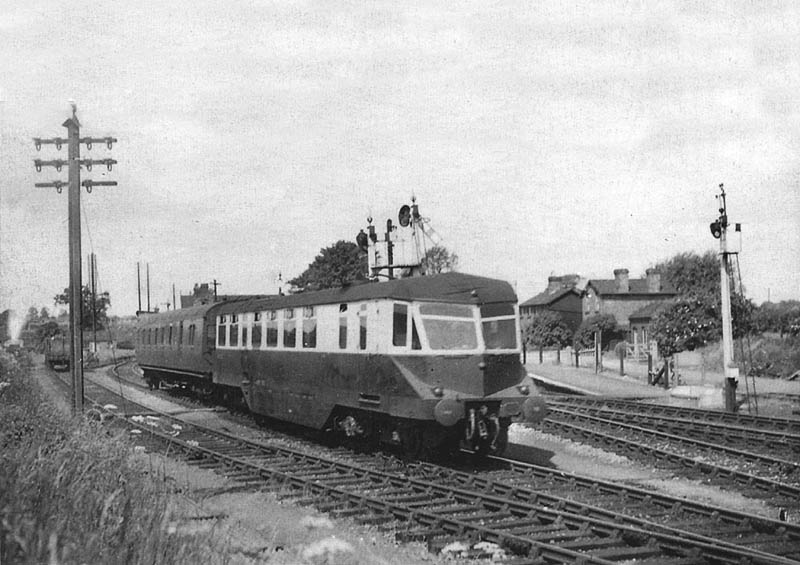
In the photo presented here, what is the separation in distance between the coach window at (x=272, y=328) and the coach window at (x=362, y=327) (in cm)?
390

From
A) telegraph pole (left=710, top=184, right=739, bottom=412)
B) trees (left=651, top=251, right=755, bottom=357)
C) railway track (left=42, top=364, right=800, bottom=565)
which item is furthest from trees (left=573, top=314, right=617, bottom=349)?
railway track (left=42, top=364, right=800, bottom=565)

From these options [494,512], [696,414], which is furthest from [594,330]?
[494,512]

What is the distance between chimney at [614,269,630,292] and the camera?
70.9 m

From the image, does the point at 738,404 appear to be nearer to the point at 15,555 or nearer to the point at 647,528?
the point at 647,528

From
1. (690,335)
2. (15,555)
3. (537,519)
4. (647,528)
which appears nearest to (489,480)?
(537,519)

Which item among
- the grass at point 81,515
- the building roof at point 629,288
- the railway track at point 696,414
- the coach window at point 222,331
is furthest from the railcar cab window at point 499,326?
the building roof at point 629,288

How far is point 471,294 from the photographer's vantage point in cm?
1280

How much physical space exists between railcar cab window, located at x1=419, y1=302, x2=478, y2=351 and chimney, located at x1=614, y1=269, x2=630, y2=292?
60.6 m

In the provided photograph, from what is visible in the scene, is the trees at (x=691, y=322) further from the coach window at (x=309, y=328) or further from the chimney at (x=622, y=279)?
the coach window at (x=309, y=328)

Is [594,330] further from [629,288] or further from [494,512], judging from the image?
[494,512]

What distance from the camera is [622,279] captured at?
7119 cm

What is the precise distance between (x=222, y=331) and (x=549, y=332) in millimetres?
39853

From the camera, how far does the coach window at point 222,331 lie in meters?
20.5

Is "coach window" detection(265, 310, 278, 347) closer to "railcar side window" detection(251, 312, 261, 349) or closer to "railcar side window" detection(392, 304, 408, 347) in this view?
"railcar side window" detection(251, 312, 261, 349)
